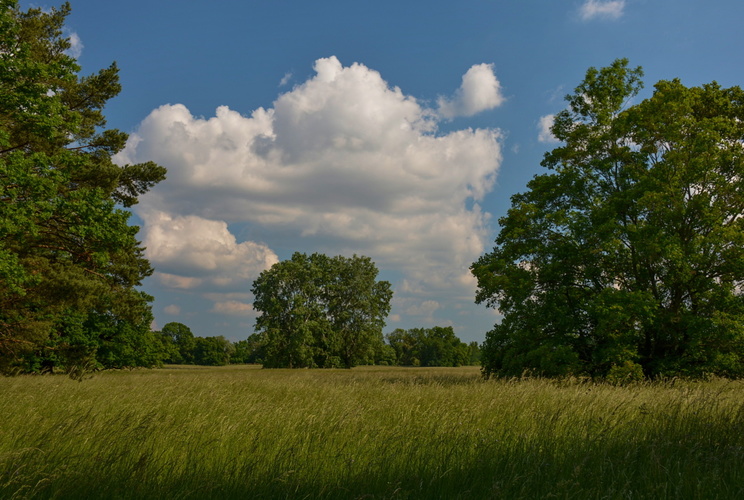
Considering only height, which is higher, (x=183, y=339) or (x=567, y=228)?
(x=567, y=228)

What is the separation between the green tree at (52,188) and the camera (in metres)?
15.4

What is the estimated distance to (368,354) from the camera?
6266cm

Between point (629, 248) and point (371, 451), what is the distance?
61.1ft

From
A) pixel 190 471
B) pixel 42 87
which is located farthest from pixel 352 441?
pixel 42 87

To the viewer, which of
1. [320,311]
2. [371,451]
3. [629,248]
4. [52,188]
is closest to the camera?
[371,451]

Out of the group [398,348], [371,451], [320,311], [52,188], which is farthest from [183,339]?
[371,451]

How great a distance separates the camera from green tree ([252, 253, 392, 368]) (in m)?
57.1

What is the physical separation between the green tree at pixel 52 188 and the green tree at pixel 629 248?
15835 millimetres

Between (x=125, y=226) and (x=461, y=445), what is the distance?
16.1 m

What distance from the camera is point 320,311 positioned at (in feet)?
199

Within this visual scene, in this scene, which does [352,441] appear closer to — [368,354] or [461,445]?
[461,445]

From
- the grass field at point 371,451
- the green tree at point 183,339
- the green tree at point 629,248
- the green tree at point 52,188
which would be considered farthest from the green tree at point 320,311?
the green tree at point 183,339

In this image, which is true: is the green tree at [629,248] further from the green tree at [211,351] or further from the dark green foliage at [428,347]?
the green tree at [211,351]

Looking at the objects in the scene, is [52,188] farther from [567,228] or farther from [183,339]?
[183,339]
